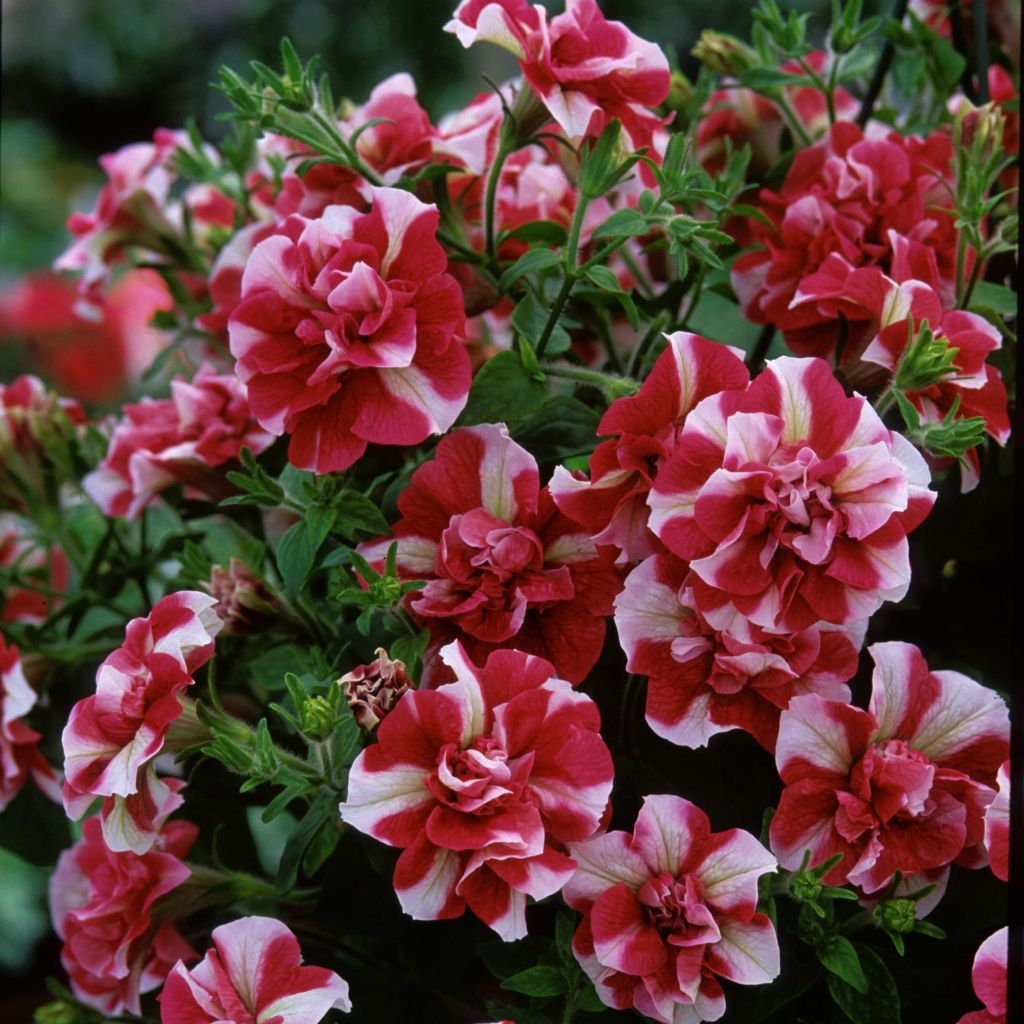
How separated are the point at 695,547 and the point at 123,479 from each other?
12.2 inches

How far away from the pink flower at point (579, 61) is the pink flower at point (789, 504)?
0.42 ft

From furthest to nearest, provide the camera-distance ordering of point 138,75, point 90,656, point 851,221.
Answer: point 138,75, point 90,656, point 851,221

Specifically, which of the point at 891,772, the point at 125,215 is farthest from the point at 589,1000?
the point at 125,215

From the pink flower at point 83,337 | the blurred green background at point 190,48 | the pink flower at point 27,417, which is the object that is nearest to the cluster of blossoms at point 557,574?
the pink flower at point 27,417

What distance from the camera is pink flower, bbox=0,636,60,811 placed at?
0.57 meters

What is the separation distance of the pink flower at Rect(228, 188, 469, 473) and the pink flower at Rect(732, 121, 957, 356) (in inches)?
6.0

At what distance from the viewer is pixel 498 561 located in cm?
44

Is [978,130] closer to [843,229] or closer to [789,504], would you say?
[843,229]

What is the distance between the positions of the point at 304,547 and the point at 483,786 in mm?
119

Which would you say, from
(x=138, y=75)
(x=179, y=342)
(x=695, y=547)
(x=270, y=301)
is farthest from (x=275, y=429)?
(x=138, y=75)

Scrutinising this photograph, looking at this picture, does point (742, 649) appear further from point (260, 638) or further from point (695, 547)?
point (260, 638)

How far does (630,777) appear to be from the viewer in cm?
48

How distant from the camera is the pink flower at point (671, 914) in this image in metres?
0.40

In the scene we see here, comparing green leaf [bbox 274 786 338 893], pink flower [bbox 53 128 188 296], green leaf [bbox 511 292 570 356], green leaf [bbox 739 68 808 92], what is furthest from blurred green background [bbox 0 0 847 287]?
green leaf [bbox 274 786 338 893]
